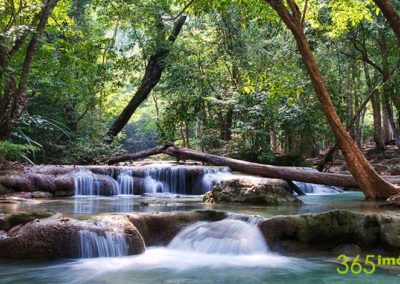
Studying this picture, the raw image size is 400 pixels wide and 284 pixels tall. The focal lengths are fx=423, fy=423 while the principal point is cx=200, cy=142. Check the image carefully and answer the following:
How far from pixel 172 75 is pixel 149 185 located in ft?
24.9

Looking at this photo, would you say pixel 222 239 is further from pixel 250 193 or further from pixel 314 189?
pixel 314 189

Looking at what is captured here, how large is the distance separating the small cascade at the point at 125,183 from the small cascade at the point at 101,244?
6.52m

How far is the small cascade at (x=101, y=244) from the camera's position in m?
6.09

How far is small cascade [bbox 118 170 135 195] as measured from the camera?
42.0 ft

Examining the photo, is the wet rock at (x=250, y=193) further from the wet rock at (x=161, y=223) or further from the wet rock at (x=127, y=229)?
the wet rock at (x=127, y=229)

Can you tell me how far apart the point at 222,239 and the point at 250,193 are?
128 inches

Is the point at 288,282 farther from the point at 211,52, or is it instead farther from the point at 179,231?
the point at 211,52

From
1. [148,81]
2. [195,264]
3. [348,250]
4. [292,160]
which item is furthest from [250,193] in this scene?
[148,81]

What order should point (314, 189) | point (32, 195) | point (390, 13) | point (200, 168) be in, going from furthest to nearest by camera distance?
point (314, 189) < point (200, 168) < point (32, 195) < point (390, 13)

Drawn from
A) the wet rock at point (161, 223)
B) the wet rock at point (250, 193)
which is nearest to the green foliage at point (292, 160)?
the wet rock at point (250, 193)

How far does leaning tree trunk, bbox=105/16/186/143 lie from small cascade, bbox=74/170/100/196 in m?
7.05

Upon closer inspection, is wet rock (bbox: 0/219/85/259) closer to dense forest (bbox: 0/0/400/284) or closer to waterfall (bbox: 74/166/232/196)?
dense forest (bbox: 0/0/400/284)

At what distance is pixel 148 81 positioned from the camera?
65.0 ft

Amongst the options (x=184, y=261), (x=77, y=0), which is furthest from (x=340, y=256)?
(x=77, y=0)
